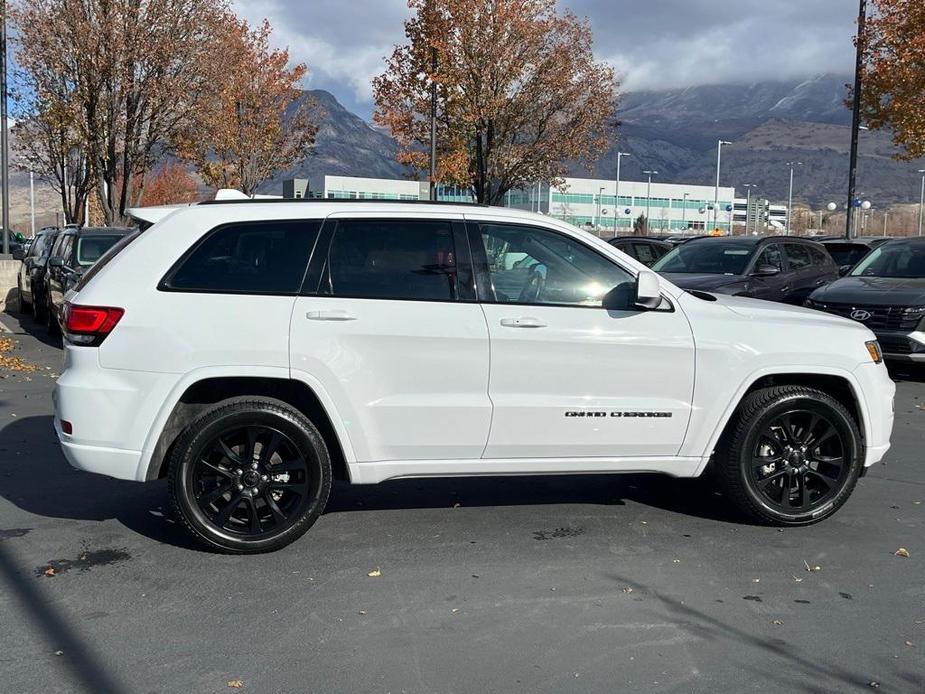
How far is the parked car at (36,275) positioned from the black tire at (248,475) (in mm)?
11917

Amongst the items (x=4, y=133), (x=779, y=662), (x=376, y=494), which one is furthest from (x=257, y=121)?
(x=779, y=662)

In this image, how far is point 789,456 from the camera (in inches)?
221

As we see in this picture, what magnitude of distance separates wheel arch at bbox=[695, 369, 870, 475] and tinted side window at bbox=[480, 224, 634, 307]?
895 mm

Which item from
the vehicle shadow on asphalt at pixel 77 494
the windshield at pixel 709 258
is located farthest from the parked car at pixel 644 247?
the vehicle shadow on asphalt at pixel 77 494

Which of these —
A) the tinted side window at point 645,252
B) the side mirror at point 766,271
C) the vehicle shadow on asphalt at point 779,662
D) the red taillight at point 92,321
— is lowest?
the vehicle shadow on asphalt at point 779,662

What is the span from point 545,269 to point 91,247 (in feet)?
35.5

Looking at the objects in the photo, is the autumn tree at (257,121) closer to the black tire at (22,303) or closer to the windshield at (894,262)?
the black tire at (22,303)

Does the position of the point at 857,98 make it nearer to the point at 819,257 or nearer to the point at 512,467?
the point at 819,257

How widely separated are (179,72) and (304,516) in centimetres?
1909

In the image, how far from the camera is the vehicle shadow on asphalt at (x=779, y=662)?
12.0ft

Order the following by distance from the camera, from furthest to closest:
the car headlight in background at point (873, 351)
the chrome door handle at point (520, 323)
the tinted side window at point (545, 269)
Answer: the car headlight in background at point (873, 351), the tinted side window at point (545, 269), the chrome door handle at point (520, 323)

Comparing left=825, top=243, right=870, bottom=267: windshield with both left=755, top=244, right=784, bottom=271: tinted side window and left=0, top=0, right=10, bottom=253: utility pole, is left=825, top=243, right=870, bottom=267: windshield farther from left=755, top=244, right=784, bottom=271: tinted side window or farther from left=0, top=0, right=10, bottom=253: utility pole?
left=0, top=0, right=10, bottom=253: utility pole

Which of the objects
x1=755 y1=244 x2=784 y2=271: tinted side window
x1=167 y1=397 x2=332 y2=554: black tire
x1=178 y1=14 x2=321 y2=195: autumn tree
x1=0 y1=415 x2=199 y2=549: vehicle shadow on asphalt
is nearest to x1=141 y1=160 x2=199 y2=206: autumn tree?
x1=178 y1=14 x2=321 y2=195: autumn tree

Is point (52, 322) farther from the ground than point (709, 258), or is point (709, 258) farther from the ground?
point (709, 258)
